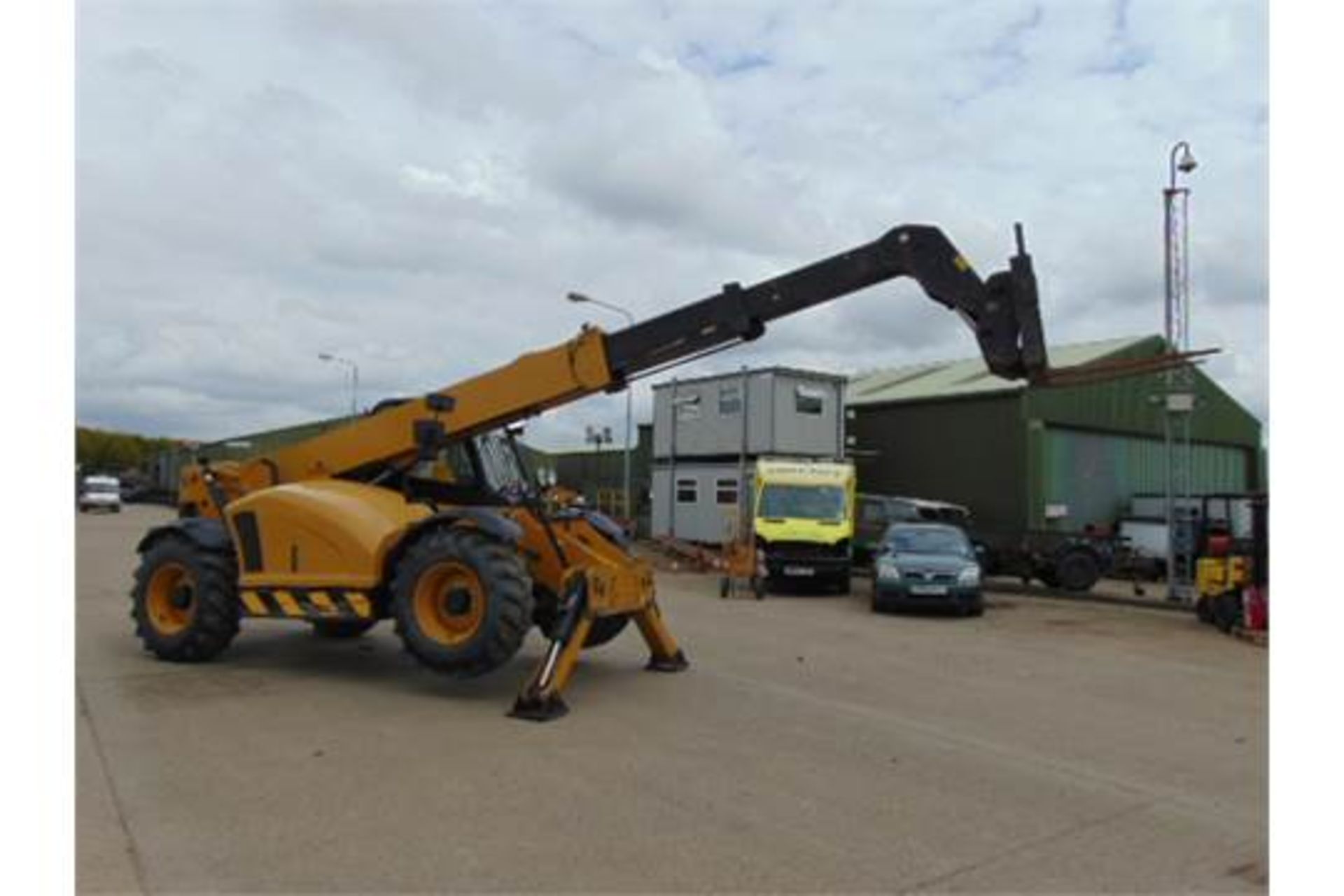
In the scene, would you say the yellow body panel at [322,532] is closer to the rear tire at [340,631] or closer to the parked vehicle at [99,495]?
the rear tire at [340,631]

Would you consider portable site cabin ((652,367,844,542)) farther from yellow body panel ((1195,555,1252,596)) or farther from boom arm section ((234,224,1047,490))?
boom arm section ((234,224,1047,490))

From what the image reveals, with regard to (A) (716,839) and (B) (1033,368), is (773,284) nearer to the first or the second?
(B) (1033,368)

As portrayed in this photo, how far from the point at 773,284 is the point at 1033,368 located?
2238 mm

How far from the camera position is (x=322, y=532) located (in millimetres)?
9297

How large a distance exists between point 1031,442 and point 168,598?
2337 centimetres

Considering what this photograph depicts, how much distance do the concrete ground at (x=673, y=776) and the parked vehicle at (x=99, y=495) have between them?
4738 centimetres

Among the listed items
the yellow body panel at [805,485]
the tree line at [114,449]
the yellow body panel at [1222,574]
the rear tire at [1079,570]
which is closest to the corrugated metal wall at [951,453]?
the rear tire at [1079,570]

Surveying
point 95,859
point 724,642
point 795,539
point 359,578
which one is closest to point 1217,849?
point 95,859

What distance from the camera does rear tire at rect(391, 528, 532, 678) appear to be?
823 cm

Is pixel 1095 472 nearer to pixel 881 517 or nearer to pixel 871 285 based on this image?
pixel 881 517

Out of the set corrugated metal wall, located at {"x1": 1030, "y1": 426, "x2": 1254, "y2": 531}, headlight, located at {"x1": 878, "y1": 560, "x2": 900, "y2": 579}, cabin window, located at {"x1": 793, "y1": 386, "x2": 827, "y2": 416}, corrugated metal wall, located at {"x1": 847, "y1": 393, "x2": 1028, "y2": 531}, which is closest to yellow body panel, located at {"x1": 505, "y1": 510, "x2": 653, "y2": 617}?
headlight, located at {"x1": 878, "y1": 560, "x2": 900, "y2": 579}

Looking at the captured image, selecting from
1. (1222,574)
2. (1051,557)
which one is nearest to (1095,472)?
(1051,557)

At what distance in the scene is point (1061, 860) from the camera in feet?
16.6

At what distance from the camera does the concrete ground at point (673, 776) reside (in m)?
4.89
